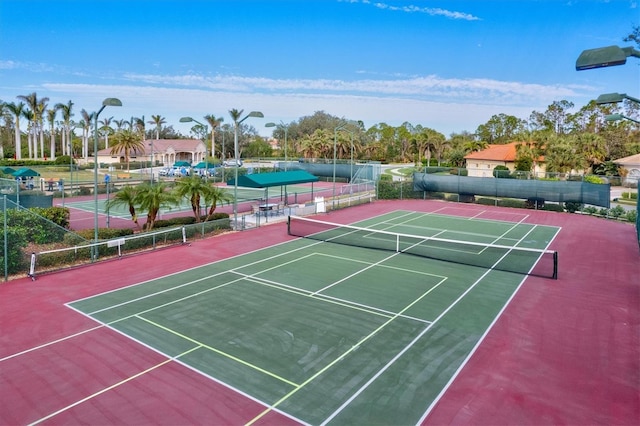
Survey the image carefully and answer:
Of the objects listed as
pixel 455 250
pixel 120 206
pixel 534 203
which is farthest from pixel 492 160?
pixel 120 206

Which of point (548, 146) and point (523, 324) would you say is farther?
point (548, 146)

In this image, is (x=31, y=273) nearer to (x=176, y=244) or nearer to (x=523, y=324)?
(x=176, y=244)

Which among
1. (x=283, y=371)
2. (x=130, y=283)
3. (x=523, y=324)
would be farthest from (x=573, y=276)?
(x=130, y=283)

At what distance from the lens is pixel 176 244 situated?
23219 millimetres

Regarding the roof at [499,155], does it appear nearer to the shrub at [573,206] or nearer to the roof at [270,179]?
the shrub at [573,206]

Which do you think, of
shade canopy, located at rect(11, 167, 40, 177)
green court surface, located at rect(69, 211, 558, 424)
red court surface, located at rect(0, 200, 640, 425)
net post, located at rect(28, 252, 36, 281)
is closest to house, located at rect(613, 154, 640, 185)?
red court surface, located at rect(0, 200, 640, 425)

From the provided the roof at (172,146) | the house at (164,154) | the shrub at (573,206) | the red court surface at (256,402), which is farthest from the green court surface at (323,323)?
the roof at (172,146)

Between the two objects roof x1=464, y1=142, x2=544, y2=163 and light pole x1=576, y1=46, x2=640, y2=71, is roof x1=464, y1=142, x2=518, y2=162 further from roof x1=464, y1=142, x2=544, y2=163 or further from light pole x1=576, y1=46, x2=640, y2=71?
light pole x1=576, y1=46, x2=640, y2=71

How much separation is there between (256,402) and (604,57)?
841cm

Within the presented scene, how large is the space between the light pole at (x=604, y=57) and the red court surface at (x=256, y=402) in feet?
21.1

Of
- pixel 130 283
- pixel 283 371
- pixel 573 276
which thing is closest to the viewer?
pixel 283 371

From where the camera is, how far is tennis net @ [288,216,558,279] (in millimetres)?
19656

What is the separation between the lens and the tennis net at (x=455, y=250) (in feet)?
64.5

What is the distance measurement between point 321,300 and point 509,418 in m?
7.39
